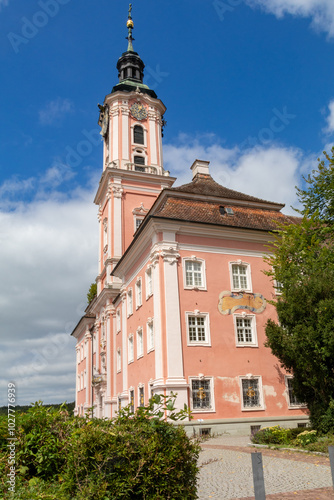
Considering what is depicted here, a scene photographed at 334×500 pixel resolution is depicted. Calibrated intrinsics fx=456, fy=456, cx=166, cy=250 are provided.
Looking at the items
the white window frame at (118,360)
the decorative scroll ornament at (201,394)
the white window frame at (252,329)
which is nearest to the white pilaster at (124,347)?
the white window frame at (118,360)

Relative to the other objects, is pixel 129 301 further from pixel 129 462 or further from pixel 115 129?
pixel 129 462

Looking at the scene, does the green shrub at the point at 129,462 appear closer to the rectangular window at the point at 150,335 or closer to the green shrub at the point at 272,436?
the green shrub at the point at 272,436

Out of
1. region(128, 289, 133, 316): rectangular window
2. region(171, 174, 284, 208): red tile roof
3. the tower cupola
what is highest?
the tower cupola

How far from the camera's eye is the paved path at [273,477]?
873cm

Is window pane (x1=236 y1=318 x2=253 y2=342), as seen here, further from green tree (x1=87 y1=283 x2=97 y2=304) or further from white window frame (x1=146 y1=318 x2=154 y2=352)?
green tree (x1=87 y1=283 x2=97 y2=304)

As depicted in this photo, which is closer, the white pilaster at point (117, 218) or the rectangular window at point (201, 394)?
the rectangular window at point (201, 394)

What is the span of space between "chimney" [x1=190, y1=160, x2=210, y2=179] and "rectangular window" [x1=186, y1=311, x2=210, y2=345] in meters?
12.4

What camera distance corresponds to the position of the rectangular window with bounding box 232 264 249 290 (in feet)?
87.1

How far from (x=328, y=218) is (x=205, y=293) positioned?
772 centimetres

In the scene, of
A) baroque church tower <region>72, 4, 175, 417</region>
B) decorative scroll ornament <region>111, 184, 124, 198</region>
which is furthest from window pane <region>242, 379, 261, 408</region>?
decorative scroll ornament <region>111, 184, 124, 198</region>

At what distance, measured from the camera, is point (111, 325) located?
1469 inches

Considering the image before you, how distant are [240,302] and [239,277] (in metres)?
1.55

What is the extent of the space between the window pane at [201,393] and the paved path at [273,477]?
28.1 ft

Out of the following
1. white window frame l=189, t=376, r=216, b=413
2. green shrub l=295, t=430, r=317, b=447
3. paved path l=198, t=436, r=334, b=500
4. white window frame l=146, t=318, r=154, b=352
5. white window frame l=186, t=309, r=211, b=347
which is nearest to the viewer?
paved path l=198, t=436, r=334, b=500
